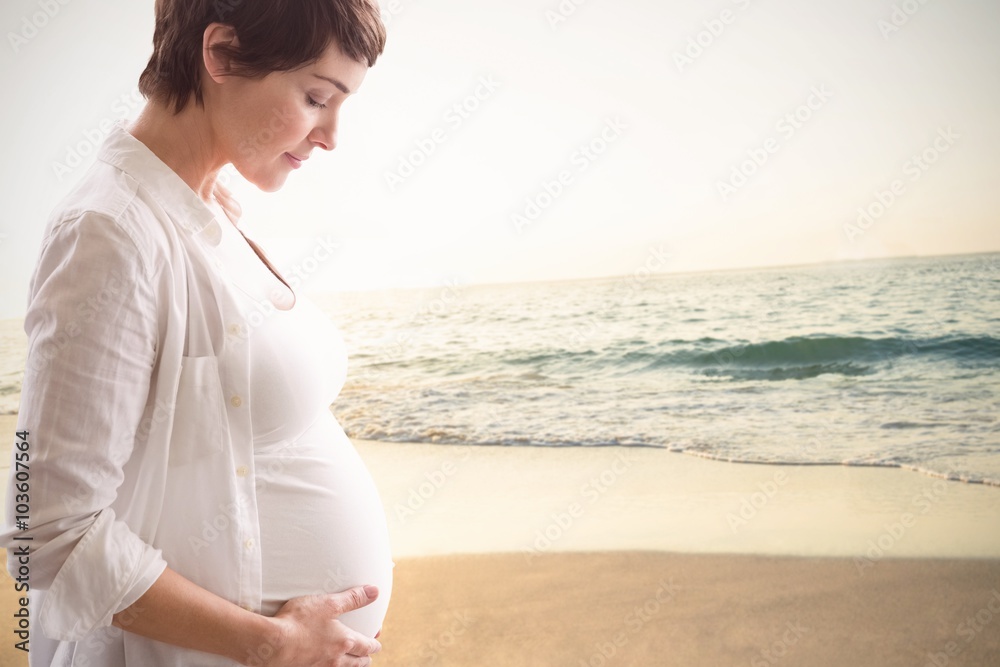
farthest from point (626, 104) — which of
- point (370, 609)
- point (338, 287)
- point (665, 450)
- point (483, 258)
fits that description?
point (370, 609)

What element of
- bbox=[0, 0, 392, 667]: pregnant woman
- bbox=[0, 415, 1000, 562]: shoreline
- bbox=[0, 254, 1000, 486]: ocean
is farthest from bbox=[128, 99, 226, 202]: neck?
bbox=[0, 254, 1000, 486]: ocean

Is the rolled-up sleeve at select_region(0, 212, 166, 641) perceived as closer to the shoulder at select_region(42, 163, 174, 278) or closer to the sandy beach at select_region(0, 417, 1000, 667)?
the shoulder at select_region(42, 163, 174, 278)

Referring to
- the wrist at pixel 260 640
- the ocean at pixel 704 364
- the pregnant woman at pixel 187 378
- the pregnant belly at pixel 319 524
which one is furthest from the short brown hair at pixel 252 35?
the ocean at pixel 704 364

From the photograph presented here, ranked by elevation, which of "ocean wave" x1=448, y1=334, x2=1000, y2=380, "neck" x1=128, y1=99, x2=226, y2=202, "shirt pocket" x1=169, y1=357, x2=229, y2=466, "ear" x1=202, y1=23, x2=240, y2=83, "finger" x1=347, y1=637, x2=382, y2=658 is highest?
"ear" x1=202, y1=23, x2=240, y2=83

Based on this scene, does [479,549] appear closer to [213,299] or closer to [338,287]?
[213,299]

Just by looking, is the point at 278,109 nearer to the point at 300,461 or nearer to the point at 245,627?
the point at 300,461

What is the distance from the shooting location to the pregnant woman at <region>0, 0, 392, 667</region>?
0.65 m

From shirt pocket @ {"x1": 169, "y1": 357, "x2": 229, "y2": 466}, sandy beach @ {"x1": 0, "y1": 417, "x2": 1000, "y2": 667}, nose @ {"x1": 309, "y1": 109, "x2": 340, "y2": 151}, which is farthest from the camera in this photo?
sandy beach @ {"x1": 0, "y1": 417, "x2": 1000, "y2": 667}

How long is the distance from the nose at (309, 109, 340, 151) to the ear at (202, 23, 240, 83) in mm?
121

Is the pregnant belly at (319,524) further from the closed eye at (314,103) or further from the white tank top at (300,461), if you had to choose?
the closed eye at (314,103)

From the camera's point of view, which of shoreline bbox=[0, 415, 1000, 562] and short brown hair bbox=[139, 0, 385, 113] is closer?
short brown hair bbox=[139, 0, 385, 113]

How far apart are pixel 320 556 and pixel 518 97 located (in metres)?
8.27

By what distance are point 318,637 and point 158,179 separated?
514 mm

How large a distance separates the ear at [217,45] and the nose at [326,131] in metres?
0.12
